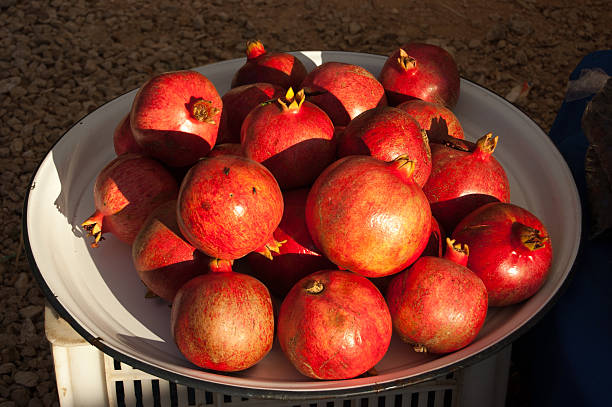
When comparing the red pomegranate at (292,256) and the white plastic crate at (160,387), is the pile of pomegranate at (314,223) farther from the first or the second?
the white plastic crate at (160,387)

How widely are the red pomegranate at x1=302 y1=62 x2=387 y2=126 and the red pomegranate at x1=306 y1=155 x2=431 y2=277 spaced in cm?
39

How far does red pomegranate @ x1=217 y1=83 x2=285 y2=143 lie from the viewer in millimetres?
1662

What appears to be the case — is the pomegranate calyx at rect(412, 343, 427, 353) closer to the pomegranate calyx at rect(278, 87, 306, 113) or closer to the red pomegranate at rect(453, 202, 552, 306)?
the red pomegranate at rect(453, 202, 552, 306)

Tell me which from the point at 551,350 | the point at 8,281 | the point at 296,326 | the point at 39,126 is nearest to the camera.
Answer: the point at 296,326

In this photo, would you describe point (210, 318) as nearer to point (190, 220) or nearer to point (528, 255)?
point (190, 220)

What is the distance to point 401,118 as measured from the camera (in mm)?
1420

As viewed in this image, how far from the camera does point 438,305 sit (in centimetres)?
126

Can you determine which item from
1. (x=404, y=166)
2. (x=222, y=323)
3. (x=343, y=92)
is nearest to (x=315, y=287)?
(x=222, y=323)

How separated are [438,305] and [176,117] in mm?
760

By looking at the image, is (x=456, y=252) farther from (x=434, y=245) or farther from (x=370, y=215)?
(x=370, y=215)

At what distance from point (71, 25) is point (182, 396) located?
10.3ft

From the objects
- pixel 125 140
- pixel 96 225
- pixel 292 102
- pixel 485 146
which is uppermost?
pixel 292 102

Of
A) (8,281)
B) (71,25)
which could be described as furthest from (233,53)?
(8,281)

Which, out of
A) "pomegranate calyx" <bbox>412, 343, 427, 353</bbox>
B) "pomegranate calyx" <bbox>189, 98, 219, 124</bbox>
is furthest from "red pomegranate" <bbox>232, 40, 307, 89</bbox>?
"pomegranate calyx" <bbox>412, 343, 427, 353</bbox>
